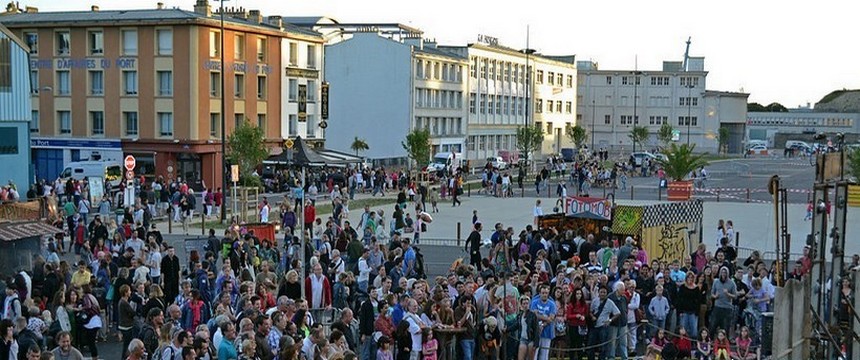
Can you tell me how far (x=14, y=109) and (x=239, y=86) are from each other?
2090 centimetres

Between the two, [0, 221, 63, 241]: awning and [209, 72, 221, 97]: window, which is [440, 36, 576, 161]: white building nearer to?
[209, 72, 221, 97]: window

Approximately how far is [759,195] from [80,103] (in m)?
39.0

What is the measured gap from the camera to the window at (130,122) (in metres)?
58.1

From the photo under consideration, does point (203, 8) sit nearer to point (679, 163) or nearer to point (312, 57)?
point (312, 57)

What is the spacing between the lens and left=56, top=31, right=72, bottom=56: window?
59250 millimetres

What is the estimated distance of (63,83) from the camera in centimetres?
5966

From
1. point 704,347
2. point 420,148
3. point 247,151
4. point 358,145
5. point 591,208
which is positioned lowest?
point 704,347

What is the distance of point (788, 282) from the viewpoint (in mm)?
9797

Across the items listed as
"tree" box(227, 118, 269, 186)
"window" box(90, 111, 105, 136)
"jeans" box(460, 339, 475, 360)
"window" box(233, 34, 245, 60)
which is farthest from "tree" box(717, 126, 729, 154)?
"jeans" box(460, 339, 475, 360)

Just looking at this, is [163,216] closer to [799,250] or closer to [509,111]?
[799,250]

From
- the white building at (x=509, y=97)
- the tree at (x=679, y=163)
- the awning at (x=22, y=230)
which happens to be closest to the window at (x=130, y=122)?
the tree at (x=679, y=163)

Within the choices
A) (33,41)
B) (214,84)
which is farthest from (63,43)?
(214,84)

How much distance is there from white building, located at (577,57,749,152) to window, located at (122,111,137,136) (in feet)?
234

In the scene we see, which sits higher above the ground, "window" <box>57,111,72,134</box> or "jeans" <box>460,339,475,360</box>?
"window" <box>57,111,72,134</box>
